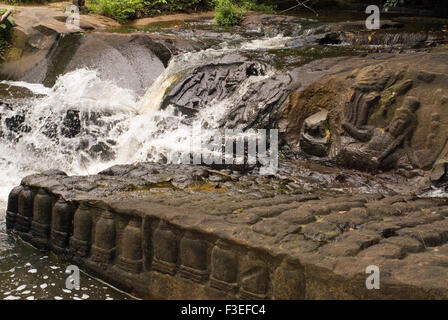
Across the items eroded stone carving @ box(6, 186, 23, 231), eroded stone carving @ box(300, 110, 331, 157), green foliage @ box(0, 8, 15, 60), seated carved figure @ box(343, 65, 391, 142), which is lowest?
eroded stone carving @ box(6, 186, 23, 231)

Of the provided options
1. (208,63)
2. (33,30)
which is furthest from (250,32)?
(33,30)

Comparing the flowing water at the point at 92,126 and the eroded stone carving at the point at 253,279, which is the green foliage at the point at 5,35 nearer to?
the flowing water at the point at 92,126

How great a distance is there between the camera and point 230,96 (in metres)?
6.86

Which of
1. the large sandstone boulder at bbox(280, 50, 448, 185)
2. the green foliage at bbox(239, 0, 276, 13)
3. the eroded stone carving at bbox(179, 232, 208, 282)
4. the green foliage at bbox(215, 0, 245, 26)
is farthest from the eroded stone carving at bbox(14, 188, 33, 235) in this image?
the green foliage at bbox(239, 0, 276, 13)

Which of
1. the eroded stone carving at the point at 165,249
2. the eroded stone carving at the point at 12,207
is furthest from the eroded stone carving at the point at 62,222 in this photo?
the eroded stone carving at the point at 165,249

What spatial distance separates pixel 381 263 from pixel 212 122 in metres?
4.07

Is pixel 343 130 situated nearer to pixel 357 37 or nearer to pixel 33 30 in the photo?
pixel 357 37

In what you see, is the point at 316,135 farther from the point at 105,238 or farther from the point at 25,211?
the point at 25,211

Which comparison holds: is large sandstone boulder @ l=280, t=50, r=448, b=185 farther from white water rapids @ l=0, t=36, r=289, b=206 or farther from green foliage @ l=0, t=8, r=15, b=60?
green foliage @ l=0, t=8, r=15, b=60

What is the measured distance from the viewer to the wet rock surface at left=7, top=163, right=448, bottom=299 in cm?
278

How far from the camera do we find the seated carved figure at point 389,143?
5.19 metres

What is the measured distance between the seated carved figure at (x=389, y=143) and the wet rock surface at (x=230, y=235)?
77 cm

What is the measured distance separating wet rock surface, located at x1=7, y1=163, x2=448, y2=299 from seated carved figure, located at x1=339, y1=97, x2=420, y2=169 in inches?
30.2

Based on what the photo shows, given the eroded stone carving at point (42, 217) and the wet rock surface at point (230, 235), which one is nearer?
the wet rock surface at point (230, 235)
